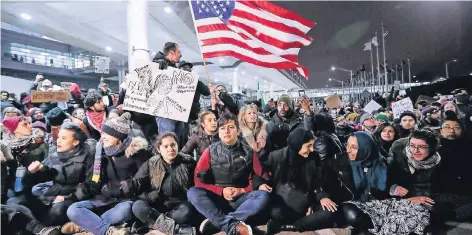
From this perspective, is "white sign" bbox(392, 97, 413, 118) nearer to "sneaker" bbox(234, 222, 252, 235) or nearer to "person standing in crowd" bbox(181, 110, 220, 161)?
"person standing in crowd" bbox(181, 110, 220, 161)

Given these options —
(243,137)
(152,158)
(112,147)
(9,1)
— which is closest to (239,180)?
(243,137)

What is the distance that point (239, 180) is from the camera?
3.91m

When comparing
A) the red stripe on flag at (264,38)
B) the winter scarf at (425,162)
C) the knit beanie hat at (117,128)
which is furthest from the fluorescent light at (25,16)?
the winter scarf at (425,162)

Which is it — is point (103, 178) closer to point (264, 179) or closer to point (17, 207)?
point (17, 207)

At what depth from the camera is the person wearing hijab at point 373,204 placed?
354 centimetres

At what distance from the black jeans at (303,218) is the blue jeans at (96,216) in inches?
65.5

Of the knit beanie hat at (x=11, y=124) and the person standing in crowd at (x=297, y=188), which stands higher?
the knit beanie hat at (x=11, y=124)

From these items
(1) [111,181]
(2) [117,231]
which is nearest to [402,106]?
(1) [111,181]

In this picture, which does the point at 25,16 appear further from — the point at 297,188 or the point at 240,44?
the point at 297,188

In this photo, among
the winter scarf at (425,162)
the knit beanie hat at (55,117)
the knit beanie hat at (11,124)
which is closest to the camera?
the winter scarf at (425,162)

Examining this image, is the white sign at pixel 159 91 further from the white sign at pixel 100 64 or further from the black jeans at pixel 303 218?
the white sign at pixel 100 64

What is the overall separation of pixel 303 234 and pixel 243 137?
1442 mm

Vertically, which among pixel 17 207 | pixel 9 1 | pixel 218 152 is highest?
pixel 9 1

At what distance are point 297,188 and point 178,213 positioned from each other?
1.40m
